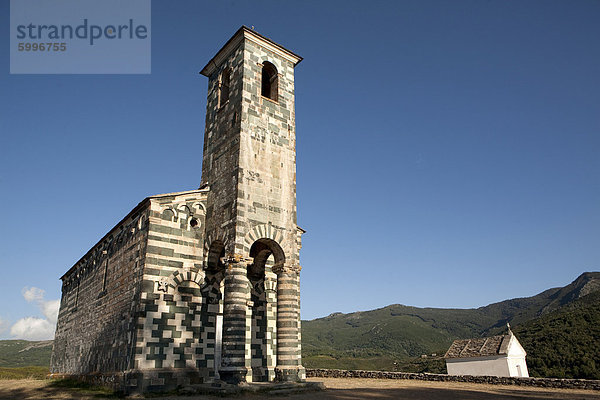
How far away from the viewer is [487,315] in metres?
182

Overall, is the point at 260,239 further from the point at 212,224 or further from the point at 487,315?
the point at 487,315

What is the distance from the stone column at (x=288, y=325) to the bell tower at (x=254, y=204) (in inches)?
1.6

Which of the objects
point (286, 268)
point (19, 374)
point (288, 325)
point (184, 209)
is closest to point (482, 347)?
point (288, 325)

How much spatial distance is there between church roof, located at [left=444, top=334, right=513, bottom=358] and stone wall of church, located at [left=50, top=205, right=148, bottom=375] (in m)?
24.6

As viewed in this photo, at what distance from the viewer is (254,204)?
1728 centimetres

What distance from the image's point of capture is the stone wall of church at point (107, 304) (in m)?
17.0

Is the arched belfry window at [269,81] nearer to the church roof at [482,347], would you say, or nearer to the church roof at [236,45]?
the church roof at [236,45]

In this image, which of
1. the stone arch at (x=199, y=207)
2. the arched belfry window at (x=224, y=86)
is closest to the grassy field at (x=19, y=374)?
the stone arch at (x=199, y=207)

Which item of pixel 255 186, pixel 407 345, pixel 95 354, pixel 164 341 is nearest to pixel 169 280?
pixel 164 341

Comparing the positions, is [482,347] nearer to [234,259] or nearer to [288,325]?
[288,325]

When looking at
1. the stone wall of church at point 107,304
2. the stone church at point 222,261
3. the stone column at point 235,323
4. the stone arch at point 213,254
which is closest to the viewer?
the stone column at point 235,323

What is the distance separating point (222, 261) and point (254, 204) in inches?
115

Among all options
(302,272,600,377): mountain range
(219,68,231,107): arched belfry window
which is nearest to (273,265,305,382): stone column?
(219,68,231,107): arched belfry window

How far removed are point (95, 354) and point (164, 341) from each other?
7.19 metres
